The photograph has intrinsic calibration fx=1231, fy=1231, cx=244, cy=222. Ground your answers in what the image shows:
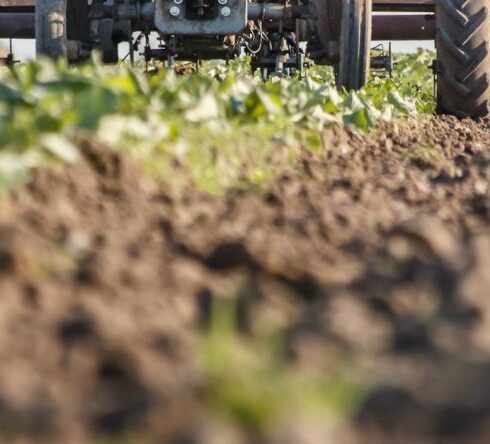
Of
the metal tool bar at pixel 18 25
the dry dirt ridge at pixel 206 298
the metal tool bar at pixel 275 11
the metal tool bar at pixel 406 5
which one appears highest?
the dry dirt ridge at pixel 206 298

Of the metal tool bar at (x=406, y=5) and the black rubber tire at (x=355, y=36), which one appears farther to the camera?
the metal tool bar at (x=406, y=5)

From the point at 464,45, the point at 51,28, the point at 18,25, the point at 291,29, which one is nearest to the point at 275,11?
the point at 291,29

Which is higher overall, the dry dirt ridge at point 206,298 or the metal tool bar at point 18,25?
the dry dirt ridge at point 206,298

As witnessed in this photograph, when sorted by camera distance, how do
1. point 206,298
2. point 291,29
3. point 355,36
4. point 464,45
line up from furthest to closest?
point 291,29 → point 464,45 → point 355,36 → point 206,298

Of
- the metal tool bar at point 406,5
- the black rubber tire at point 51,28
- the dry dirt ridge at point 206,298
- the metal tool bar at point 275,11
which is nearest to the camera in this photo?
the dry dirt ridge at point 206,298

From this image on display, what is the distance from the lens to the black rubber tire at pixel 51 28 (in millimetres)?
6652

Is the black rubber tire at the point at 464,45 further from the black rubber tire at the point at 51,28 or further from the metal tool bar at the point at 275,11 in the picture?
the black rubber tire at the point at 51,28

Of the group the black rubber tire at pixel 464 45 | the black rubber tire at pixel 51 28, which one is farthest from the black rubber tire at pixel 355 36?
the black rubber tire at pixel 51 28

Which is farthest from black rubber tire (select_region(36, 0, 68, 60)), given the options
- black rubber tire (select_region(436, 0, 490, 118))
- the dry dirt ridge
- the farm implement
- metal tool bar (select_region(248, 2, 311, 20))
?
the dry dirt ridge

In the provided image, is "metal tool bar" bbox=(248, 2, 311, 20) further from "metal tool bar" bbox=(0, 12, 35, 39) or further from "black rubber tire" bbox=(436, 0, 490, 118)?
"metal tool bar" bbox=(0, 12, 35, 39)

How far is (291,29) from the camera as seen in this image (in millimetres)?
7574

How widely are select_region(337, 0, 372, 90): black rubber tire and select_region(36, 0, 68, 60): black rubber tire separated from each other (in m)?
1.51

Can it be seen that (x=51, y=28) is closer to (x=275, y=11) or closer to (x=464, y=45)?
(x=275, y=11)

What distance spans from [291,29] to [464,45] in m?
1.30
